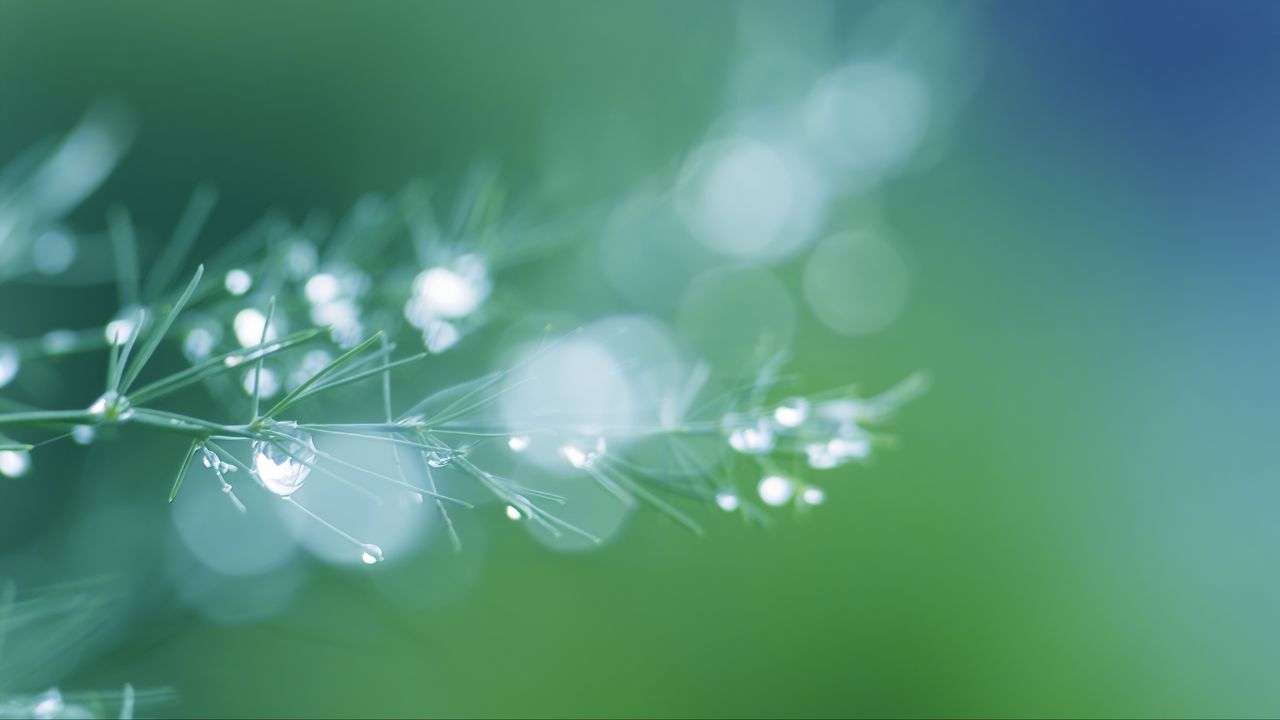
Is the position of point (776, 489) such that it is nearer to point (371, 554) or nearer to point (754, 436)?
point (754, 436)

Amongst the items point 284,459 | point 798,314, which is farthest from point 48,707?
point 798,314

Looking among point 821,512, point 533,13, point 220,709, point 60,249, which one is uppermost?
point 533,13

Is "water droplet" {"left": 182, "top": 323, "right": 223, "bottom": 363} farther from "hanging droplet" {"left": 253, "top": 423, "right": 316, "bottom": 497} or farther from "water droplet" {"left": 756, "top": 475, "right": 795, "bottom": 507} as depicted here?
"water droplet" {"left": 756, "top": 475, "right": 795, "bottom": 507}

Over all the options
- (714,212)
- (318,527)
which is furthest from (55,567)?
(714,212)

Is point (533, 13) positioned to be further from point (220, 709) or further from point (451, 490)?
point (220, 709)

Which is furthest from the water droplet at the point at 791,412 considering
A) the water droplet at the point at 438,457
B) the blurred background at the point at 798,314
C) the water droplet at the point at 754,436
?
the blurred background at the point at 798,314

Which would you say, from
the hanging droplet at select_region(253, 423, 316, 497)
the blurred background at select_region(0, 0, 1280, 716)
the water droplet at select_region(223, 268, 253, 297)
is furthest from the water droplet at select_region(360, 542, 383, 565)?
the blurred background at select_region(0, 0, 1280, 716)
